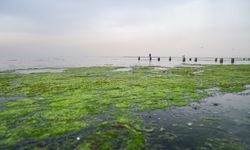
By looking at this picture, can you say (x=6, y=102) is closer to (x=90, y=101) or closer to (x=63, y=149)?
(x=90, y=101)

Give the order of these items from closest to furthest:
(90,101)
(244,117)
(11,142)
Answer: (11,142) < (244,117) < (90,101)

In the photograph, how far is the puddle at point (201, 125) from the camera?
6.49 meters

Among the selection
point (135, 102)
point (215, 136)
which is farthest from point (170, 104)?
point (215, 136)

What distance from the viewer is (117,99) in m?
12.8

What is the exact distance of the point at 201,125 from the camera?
26.5ft

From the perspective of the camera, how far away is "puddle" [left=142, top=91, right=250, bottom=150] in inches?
256

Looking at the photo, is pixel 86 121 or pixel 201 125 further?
pixel 86 121

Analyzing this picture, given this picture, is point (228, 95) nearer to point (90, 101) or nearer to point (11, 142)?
point (90, 101)

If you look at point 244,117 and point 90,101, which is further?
point 90,101

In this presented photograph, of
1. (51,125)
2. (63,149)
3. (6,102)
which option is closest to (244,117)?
(63,149)

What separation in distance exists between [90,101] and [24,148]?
20.5 feet

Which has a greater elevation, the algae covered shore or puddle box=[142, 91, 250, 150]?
the algae covered shore

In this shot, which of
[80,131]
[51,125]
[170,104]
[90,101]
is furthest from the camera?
[90,101]

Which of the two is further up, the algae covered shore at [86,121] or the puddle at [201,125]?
the algae covered shore at [86,121]
